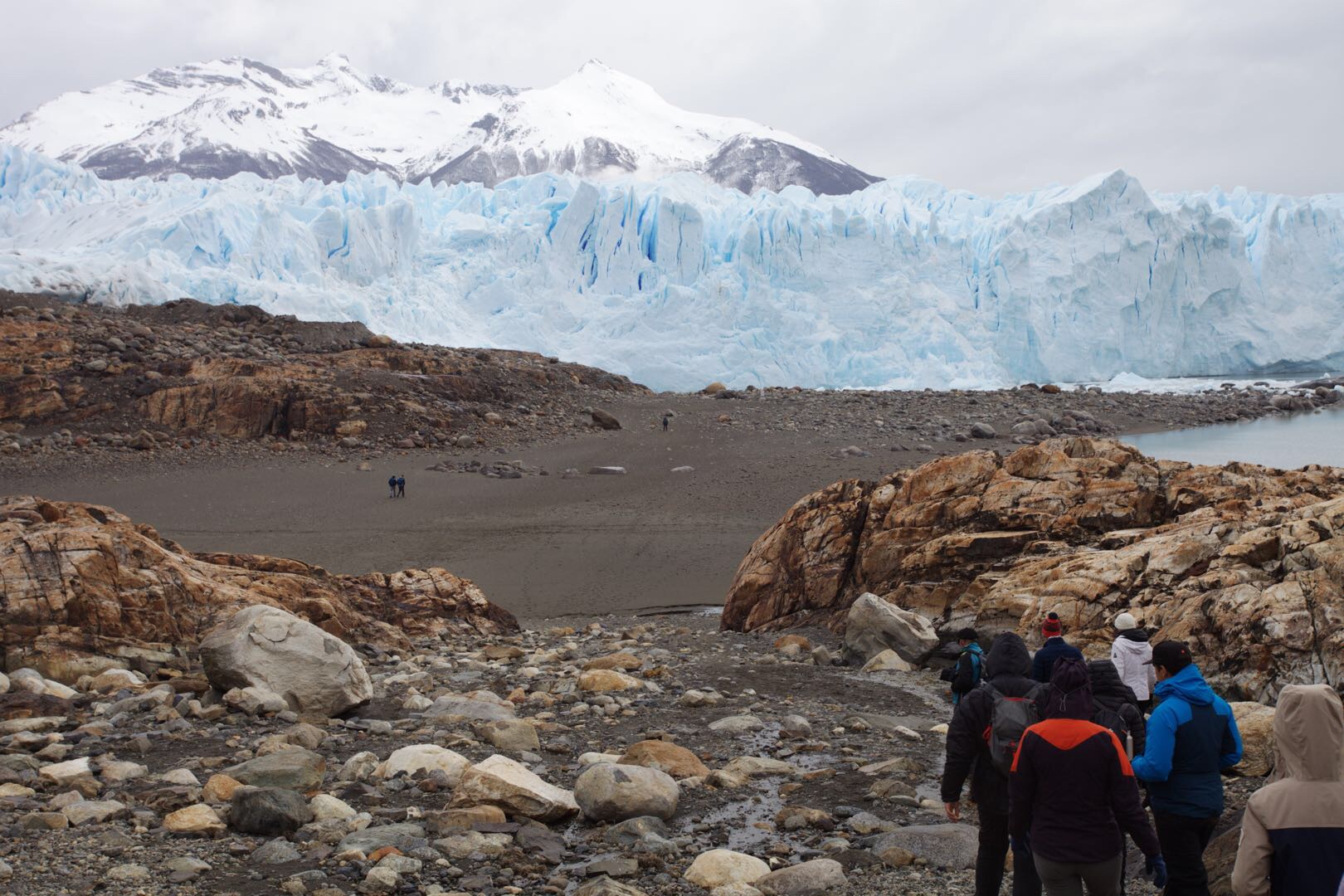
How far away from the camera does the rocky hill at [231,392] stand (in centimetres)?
2148

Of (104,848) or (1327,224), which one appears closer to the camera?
(104,848)

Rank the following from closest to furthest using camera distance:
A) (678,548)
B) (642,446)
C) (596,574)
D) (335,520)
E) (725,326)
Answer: (596,574) → (678,548) → (335,520) → (642,446) → (725,326)

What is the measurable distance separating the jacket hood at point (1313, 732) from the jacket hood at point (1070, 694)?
0.56 metres

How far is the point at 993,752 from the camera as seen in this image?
3.45 meters

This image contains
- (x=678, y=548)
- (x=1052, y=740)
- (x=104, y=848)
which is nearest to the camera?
(x=1052, y=740)

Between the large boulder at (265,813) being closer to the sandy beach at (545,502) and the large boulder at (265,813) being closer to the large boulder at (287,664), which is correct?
the large boulder at (287,664)

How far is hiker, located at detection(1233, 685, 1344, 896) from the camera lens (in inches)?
Result: 98.0

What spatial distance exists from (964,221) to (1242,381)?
1361 centimetres

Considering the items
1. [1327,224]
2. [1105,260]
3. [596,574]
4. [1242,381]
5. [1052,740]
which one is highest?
[1327,224]

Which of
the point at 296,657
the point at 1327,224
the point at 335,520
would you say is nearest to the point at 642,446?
the point at 335,520

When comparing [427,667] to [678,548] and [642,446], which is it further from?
[642,446]

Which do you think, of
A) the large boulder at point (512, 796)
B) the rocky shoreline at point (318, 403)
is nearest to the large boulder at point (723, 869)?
the large boulder at point (512, 796)

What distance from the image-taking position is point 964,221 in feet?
146

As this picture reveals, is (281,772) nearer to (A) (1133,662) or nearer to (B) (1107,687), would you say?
(B) (1107,687)
